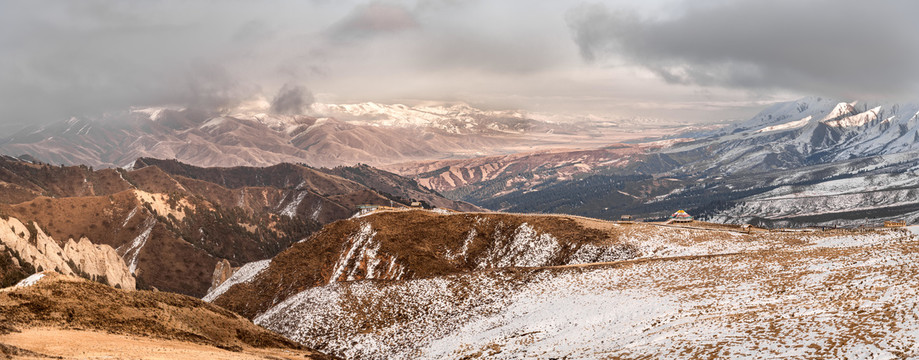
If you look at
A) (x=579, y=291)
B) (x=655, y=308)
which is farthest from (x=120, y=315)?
(x=655, y=308)

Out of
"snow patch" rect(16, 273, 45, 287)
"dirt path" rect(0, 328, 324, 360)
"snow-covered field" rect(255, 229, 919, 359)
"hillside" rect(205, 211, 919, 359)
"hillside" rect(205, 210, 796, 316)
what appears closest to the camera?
"snow-covered field" rect(255, 229, 919, 359)

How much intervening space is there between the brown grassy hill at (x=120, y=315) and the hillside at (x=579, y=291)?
41.4 feet

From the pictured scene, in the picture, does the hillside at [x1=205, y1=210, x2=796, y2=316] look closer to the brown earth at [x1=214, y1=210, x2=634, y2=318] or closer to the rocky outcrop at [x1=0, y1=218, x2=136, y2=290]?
the brown earth at [x1=214, y1=210, x2=634, y2=318]

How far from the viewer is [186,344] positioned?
47.9m

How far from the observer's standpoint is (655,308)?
165 feet

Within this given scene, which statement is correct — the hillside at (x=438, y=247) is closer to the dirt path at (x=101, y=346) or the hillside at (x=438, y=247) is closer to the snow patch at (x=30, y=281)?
the dirt path at (x=101, y=346)

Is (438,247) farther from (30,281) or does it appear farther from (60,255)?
(60,255)

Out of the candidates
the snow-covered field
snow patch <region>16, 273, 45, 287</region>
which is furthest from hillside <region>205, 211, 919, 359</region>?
snow patch <region>16, 273, 45, 287</region>

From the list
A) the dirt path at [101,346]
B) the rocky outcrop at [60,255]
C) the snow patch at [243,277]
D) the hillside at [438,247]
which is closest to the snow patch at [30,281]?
the dirt path at [101,346]

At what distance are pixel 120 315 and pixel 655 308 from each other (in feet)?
161

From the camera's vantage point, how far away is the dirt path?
36.4 m

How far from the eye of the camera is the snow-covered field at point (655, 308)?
34594 mm

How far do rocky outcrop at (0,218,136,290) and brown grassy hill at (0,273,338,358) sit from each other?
108 m

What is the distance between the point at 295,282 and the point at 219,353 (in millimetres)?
54184
